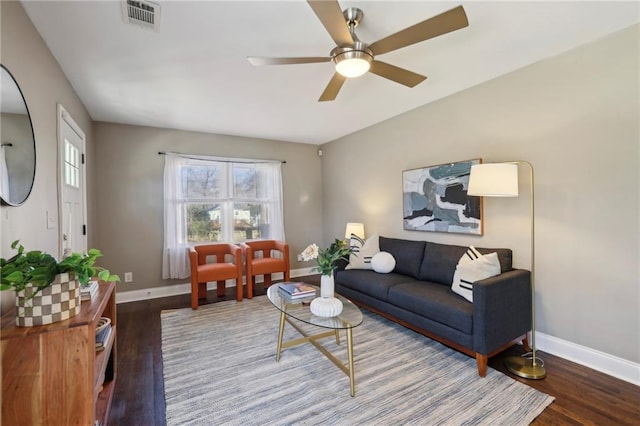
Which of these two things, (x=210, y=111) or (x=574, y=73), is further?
(x=210, y=111)

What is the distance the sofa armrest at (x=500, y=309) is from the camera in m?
2.08

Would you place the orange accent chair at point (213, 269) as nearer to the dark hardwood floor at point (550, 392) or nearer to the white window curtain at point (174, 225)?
the white window curtain at point (174, 225)

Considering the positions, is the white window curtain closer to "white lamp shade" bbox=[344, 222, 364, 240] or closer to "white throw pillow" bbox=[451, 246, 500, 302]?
"white lamp shade" bbox=[344, 222, 364, 240]

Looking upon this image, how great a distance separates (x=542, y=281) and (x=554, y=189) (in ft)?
2.64

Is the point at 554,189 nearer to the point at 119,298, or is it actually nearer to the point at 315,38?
the point at 315,38

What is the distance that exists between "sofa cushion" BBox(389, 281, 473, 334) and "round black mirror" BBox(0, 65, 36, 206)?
2794mm

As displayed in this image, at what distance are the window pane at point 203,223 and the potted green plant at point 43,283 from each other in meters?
3.15

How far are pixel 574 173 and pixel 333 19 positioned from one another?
225cm

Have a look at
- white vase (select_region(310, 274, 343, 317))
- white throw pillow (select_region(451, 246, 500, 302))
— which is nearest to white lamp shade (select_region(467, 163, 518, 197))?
white throw pillow (select_region(451, 246, 500, 302))

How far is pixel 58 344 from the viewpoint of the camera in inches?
46.9

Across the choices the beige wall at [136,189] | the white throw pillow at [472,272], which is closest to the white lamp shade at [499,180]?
the white throw pillow at [472,272]

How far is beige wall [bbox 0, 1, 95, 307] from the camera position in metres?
1.49

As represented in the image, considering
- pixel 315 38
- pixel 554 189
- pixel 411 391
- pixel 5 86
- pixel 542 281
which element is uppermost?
pixel 315 38

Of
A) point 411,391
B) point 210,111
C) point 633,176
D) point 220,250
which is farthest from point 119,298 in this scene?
point 633,176
